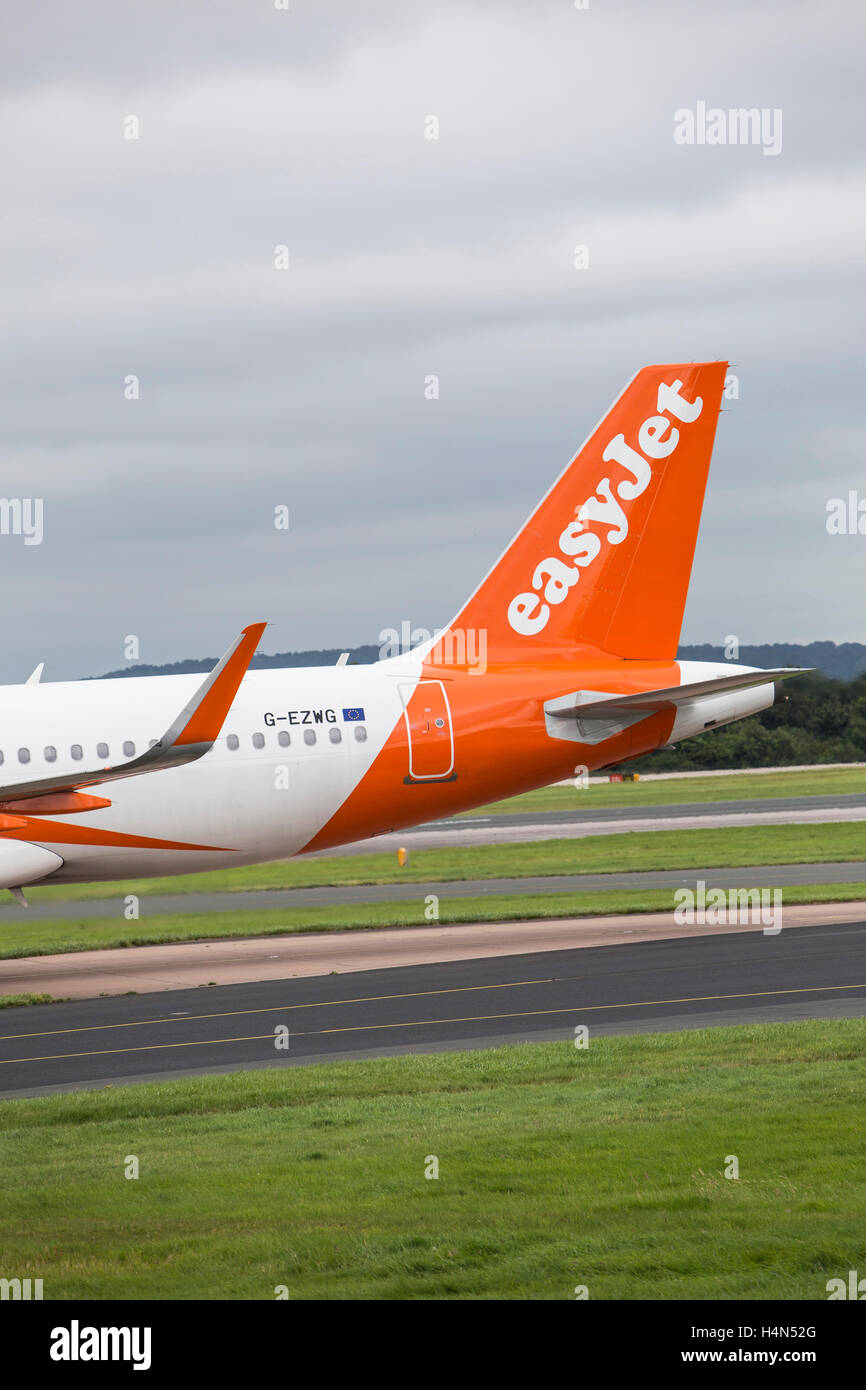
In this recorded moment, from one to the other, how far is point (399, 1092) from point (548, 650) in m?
17.1

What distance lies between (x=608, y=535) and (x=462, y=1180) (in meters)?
22.6

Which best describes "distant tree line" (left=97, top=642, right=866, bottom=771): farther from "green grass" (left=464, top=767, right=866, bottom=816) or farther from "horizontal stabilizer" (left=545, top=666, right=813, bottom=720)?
"horizontal stabilizer" (left=545, top=666, right=813, bottom=720)

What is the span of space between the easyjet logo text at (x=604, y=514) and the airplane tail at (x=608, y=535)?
0.07 ft

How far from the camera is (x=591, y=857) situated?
5347 cm

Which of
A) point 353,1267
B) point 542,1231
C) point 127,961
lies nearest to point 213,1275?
point 353,1267

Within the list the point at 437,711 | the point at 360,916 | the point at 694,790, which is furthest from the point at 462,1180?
the point at 694,790

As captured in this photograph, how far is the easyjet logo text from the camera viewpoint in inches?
1329

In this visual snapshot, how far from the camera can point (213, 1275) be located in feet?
35.9

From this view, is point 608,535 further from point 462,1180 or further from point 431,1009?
point 462,1180

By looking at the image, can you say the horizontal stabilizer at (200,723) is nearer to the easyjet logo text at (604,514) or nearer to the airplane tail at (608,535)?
the airplane tail at (608,535)

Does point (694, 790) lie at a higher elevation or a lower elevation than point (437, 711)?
lower

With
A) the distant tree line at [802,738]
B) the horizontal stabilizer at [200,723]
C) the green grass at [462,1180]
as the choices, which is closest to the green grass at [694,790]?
the distant tree line at [802,738]

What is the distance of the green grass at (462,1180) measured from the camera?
10.7m

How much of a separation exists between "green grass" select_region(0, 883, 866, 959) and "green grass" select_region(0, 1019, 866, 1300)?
16298mm
